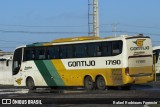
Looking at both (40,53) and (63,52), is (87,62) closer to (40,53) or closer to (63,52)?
(63,52)

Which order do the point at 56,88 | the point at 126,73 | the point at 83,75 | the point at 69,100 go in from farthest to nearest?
the point at 56,88, the point at 83,75, the point at 126,73, the point at 69,100

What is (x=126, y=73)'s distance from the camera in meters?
27.0

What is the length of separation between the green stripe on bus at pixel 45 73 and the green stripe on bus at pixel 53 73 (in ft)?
0.84

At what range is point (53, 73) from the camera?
3131cm

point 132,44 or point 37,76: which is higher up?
point 132,44

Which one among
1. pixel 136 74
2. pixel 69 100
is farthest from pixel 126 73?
pixel 69 100

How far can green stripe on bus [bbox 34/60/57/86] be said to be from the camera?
31625 millimetres

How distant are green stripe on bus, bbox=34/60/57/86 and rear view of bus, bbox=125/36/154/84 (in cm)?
640

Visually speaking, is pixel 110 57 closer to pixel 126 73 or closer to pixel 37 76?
pixel 126 73

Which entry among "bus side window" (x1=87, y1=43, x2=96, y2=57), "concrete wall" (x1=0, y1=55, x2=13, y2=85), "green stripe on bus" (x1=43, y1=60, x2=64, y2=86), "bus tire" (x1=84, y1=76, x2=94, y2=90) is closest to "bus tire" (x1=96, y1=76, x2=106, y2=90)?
"bus tire" (x1=84, y1=76, x2=94, y2=90)

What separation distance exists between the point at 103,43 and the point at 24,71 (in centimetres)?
777

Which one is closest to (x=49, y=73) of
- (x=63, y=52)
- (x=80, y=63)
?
(x=63, y=52)

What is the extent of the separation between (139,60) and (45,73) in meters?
7.24

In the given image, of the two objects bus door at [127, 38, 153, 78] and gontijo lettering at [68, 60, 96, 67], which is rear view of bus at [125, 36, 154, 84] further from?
gontijo lettering at [68, 60, 96, 67]
